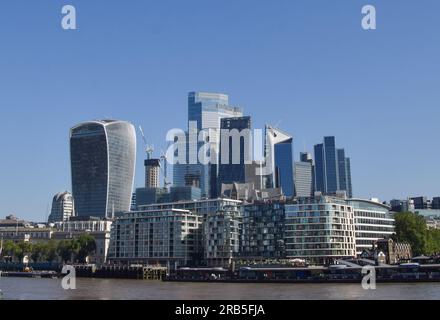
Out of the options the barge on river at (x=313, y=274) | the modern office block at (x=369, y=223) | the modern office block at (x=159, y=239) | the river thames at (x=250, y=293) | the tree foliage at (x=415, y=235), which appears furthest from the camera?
the modern office block at (x=159, y=239)

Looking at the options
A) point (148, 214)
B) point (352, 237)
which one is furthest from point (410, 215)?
point (148, 214)

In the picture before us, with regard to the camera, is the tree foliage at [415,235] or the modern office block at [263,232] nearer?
the tree foliage at [415,235]

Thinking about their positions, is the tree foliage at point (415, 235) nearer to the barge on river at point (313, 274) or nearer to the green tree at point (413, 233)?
the green tree at point (413, 233)

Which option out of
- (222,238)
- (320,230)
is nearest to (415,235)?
(320,230)

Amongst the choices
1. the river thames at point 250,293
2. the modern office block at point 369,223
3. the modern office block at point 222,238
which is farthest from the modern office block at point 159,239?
the river thames at point 250,293

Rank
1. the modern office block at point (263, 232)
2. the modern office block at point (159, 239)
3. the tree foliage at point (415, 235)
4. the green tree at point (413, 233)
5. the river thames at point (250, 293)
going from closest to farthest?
the river thames at point (250, 293), the green tree at point (413, 233), the tree foliage at point (415, 235), the modern office block at point (263, 232), the modern office block at point (159, 239)

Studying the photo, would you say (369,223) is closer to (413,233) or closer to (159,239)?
(413,233)

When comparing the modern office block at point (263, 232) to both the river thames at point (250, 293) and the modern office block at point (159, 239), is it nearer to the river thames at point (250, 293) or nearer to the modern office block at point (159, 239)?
the modern office block at point (159, 239)

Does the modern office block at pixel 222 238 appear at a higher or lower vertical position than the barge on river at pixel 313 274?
higher

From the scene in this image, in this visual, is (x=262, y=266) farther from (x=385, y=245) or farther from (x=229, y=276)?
(x=385, y=245)

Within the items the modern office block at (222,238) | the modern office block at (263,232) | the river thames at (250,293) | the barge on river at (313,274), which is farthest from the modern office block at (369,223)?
the river thames at (250,293)

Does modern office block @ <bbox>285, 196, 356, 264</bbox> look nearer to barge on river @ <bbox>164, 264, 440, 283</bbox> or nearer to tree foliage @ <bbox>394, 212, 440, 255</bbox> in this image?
tree foliage @ <bbox>394, 212, 440, 255</bbox>

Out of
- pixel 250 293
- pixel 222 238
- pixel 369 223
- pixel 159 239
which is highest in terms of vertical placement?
pixel 369 223

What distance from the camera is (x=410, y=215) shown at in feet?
533
